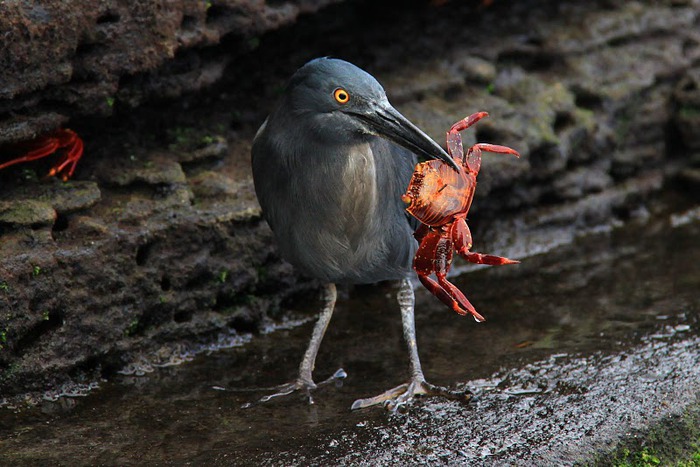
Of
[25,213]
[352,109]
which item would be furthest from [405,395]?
[25,213]

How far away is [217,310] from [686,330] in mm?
2660

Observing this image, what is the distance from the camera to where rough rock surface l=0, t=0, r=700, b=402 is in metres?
4.74

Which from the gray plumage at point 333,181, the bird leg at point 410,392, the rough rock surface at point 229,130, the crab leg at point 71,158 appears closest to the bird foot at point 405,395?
the bird leg at point 410,392

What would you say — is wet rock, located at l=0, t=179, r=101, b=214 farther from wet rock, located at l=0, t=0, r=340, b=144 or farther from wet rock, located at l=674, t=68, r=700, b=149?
wet rock, located at l=674, t=68, r=700, b=149

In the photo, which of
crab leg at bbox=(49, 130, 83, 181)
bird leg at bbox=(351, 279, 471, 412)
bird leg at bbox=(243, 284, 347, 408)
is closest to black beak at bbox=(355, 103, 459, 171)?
bird leg at bbox=(351, 279, 471, 412)

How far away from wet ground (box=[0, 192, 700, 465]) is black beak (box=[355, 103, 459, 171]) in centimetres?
118

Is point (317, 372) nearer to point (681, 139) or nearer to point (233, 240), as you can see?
point (233, 240)

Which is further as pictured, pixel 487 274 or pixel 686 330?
pixel 487 274

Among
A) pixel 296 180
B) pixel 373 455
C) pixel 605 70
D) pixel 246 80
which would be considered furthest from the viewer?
pixel 605 70

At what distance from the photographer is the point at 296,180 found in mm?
4508

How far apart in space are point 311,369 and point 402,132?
138 cm

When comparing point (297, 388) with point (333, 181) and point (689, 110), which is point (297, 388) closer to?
point (333, 181)

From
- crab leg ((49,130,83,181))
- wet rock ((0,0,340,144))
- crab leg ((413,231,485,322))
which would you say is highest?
wet rock ((0,0,340,144))

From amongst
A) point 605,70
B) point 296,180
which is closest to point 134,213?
point 296,180
